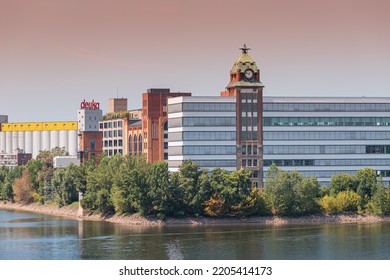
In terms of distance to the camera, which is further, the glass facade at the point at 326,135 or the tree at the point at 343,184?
the glass facade at the point at 326,135

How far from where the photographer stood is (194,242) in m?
143

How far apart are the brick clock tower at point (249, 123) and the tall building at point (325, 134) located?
47.7 inches

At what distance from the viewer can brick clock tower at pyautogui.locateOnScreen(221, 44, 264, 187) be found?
185 metres

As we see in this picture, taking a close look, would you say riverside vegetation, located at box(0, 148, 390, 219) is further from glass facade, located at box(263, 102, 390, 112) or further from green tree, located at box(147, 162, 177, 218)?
glass facade, located at box(263, 102, 390, 112)

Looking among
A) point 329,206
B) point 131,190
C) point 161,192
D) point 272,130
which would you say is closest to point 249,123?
point 272,130

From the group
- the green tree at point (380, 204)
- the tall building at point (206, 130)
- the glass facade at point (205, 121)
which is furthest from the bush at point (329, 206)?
the glass facade at point (205, 121)

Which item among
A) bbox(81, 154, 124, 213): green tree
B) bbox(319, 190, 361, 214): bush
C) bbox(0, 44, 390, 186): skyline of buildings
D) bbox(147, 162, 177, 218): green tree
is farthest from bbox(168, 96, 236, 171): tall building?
bbox(319, 190, 361, 214): bush

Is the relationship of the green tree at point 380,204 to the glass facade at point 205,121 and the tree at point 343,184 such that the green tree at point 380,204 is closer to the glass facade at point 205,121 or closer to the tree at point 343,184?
the tree at point 343,184

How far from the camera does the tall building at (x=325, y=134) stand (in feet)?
609

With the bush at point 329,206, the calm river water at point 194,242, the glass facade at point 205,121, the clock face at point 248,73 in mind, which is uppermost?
the clock face at point 248,73

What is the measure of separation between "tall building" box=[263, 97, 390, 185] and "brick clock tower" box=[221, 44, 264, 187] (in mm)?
1213

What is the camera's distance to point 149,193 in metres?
169
